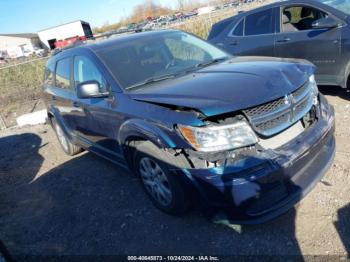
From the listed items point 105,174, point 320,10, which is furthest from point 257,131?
point 320,10

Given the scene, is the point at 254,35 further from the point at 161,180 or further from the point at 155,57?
the point at 161,180

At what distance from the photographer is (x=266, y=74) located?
124 inches

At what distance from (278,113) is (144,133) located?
47.5 inches

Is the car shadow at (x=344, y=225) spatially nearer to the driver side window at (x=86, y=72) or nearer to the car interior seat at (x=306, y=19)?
the driver side window at (x=86, y=72)

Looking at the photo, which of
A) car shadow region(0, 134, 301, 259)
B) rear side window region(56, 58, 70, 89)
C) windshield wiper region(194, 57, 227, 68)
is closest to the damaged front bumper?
car shadow region(0, 134, 301, 259)

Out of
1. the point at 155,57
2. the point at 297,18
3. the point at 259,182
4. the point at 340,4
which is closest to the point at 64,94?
the point at 155,57

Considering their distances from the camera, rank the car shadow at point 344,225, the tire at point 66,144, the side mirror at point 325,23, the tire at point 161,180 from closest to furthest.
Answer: the car shadow at point 344,225 < the tire at point 161,180 < the side mirror at point 325,23 < the tire at point 66,144

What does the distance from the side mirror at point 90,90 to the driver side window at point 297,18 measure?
406 centimetres

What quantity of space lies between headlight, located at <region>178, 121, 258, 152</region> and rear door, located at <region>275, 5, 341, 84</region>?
144 inches

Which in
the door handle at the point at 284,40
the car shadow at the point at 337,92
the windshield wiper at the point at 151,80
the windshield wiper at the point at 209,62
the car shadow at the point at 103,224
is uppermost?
the windshield wiper at the point at 151,80

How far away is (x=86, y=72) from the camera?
14.3 feet

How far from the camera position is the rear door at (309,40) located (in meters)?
5.65

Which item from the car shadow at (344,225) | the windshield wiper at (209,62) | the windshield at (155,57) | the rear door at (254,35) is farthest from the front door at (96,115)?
the rear door at (254,35)

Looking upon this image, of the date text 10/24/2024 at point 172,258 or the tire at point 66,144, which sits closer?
the date text 10/24/2024 at point 172,258
